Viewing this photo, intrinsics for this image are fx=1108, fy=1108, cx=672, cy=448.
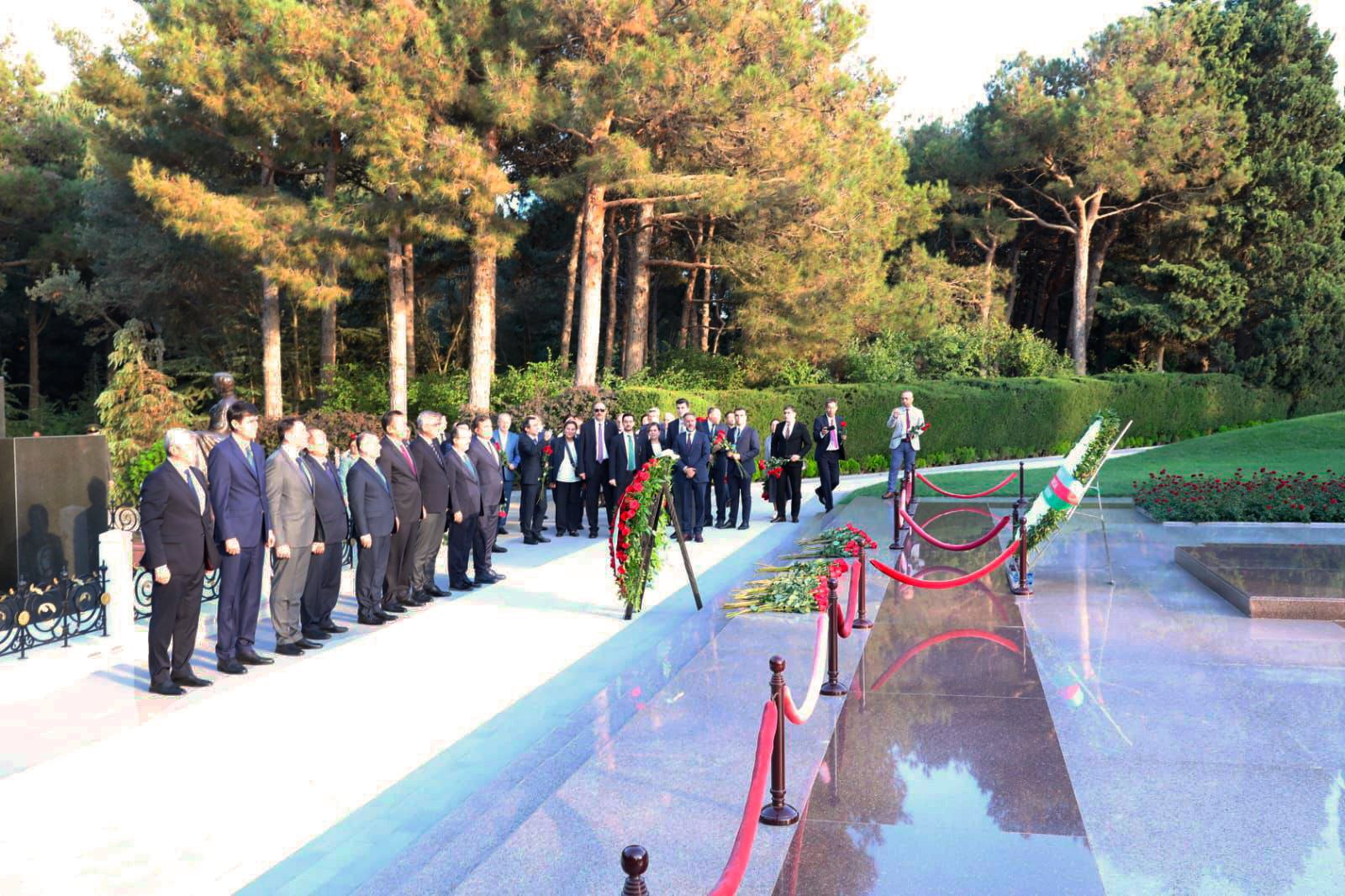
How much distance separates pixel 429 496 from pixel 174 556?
3.31 metres

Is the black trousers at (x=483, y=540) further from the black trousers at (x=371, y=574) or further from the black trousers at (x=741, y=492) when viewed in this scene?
the black trousers at (x=741, y=492)

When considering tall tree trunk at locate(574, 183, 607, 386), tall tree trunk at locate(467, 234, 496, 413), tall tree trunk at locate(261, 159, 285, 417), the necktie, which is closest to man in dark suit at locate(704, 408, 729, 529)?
tall tree trunk at locate(574, 183, 607, 386)

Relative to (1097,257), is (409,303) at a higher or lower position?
lower

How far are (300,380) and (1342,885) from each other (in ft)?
114

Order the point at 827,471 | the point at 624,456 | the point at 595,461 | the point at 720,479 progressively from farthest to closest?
the point at 827,471
the point at 720,479
the point at 595,461
the point at 624,456

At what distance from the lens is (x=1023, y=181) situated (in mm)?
39625

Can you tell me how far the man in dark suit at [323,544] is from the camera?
9141 mm

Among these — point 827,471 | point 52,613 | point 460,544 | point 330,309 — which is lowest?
point 52,613

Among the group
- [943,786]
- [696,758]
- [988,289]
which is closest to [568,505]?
[696,758]

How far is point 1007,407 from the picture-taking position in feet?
99.0

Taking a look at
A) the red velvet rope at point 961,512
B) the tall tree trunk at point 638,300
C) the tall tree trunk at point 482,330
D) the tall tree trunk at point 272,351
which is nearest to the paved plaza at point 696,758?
the red velvet rope at point 961,512

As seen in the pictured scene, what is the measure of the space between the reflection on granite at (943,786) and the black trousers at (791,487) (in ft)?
26.4

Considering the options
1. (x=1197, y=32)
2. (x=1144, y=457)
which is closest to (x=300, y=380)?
(x=1144, y=457)

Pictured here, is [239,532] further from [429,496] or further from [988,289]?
[988,289]
